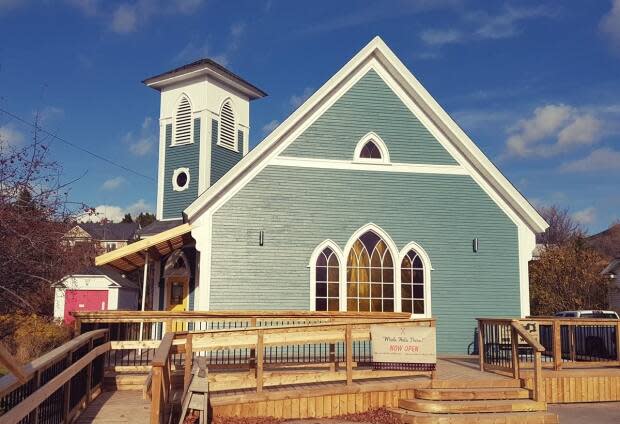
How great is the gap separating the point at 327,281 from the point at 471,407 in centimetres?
578

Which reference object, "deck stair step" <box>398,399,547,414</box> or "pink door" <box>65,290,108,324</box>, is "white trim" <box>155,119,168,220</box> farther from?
"pink door" <box>65,290,108,324</box>

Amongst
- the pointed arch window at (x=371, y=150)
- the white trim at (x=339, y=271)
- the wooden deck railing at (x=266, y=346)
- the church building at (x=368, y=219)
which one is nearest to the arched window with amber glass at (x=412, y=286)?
the church building at (x=368, y=219)

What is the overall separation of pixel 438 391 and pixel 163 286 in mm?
9152

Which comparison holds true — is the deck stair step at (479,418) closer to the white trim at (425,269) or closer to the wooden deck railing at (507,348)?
the wooden deck railing at (507,348)

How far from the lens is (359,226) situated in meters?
15.2

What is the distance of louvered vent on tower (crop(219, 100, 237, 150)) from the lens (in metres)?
20.3

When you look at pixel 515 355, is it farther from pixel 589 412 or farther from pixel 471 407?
pixel 471 407

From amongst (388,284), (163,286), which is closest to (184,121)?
(163,286)

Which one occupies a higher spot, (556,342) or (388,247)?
(388,247)

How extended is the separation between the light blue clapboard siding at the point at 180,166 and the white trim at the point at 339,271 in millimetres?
5685

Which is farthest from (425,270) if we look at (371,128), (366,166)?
(371,128)

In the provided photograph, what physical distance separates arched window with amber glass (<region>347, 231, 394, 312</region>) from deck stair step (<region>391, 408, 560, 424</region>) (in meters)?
5.22

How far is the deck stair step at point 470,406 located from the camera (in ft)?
31.5

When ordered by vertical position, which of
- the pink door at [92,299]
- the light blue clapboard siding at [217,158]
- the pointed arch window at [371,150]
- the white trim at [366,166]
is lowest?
the pink door at [92,299]
